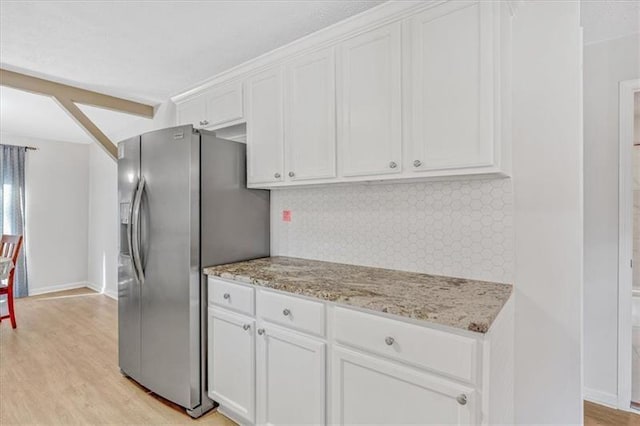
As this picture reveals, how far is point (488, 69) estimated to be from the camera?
1463mm

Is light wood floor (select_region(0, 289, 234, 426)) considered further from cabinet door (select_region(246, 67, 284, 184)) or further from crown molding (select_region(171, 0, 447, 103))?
crown molding (select_region(171, 0, 447, 103))

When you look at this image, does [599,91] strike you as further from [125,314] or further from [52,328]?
[52,328]

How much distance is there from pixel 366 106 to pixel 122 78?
89.6 inches

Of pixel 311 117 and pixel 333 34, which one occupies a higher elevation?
pixel 333 34

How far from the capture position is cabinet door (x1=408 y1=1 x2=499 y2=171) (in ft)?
4.83

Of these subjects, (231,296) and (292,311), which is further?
(231,296)

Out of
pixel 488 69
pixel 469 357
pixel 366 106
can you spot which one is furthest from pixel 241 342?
pixel 488 69

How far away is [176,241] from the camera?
6.80 feet

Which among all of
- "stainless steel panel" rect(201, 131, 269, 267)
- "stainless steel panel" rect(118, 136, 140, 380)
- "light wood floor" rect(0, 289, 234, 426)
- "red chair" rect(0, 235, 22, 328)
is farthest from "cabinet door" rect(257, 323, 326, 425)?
"red chair" rect(0, 235, 22, 328)

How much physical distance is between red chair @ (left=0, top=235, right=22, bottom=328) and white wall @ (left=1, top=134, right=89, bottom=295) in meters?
1.08

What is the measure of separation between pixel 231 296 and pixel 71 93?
2.59 meters

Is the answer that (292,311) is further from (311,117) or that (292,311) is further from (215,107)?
(215,107)

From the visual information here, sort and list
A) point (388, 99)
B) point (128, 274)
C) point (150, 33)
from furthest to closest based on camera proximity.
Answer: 1. point (128, 274)
2. point (150, 33)
3. point (388, 99)

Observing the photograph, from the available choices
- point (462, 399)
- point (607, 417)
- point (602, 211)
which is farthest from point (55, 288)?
point (602, 211)
